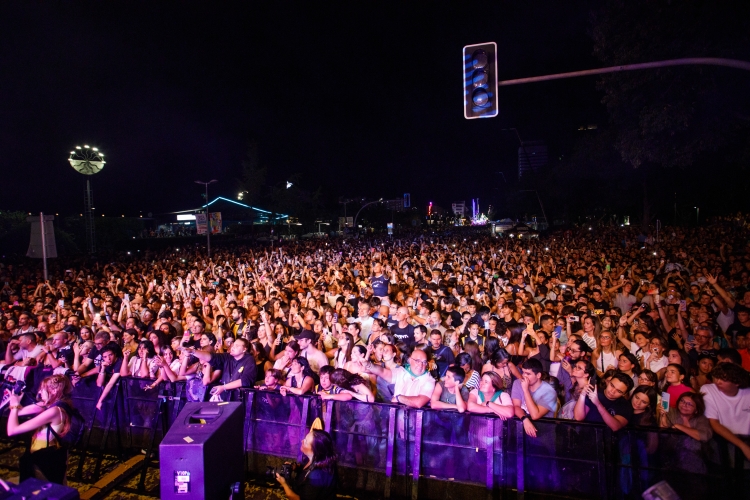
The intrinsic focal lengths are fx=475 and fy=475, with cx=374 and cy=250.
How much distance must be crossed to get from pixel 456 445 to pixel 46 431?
346 centimetres

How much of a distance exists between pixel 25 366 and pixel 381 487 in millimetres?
4766

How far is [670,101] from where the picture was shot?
40.8ft

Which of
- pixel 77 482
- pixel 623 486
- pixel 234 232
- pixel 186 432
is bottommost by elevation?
pixel 77 482

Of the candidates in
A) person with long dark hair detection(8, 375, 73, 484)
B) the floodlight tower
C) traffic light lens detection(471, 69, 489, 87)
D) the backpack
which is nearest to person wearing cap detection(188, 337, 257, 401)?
the backpack

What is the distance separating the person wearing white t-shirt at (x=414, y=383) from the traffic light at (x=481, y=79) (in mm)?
3103

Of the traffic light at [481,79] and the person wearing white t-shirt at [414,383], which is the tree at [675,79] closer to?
the traffic light at [481,79]

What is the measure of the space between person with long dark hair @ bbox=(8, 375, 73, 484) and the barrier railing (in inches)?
42.3

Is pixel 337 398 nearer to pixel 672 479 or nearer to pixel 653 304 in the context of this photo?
pixel 672 479

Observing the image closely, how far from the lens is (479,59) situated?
5.87 m

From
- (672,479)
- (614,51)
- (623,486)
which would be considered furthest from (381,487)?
(614,51)

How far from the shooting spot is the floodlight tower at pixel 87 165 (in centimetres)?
2489

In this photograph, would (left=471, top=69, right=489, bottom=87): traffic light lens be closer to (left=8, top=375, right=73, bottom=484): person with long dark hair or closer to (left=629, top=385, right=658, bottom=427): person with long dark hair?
(left=629, top=385, right=658, bottom=427): person with long dark hair

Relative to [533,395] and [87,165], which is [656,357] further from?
[87,165]

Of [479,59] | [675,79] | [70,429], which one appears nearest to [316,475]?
[70,429]
